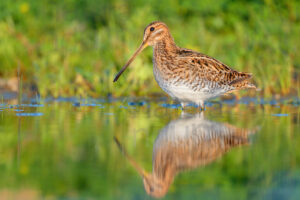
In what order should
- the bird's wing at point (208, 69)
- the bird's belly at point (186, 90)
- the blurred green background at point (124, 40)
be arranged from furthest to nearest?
the blurred green background at point (124, 40) < the bird's wing at point (208, 69) < the bird's belly at point (186, 90)

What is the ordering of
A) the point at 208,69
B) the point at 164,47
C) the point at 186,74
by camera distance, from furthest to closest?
the point at 164,47 → the point at 208,69 → the point at 186,74

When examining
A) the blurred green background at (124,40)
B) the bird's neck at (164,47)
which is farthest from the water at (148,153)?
the blurred green background at (124,40)

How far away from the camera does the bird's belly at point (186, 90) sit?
806 cm

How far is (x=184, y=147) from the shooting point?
17.7 feet

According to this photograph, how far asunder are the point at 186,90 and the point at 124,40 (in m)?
4.17

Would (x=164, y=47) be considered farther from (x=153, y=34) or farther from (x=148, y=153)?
(x=148, y=153)

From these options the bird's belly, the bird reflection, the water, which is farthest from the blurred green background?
the bird reflection

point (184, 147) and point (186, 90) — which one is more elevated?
point (186, 90)

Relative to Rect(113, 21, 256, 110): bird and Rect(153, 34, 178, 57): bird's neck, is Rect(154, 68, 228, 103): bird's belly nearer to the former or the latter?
Rect(113, 21, 256, 110): bird

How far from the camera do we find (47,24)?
13.1 m

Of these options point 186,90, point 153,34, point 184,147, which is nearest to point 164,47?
point 153,34

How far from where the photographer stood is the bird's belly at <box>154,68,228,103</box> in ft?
26.5

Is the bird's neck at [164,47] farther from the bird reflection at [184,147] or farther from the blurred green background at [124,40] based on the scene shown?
the bird reflection at [184,147]

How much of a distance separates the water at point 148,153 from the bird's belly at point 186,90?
0.72ft
